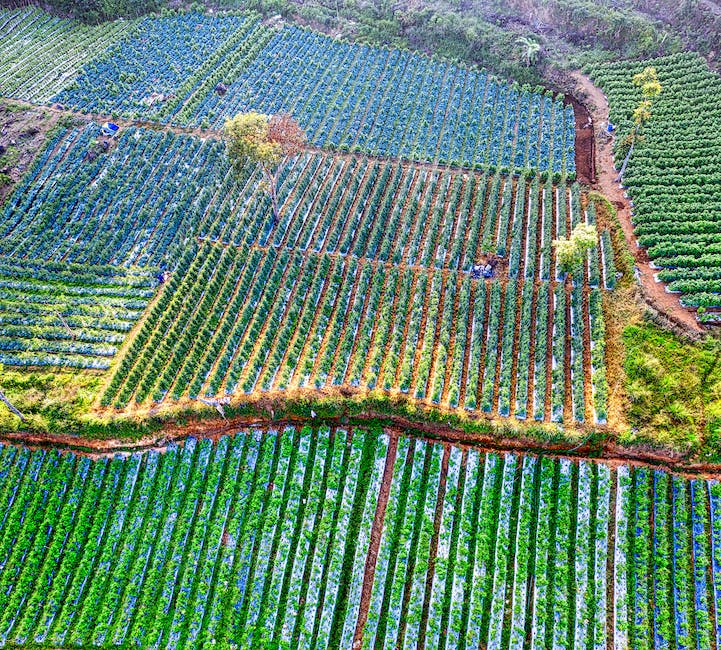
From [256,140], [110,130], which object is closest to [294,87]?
[110,130]

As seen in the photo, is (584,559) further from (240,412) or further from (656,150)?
(656,150)

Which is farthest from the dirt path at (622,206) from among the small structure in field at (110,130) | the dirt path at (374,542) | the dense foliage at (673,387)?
the small structure in field at (110,130)

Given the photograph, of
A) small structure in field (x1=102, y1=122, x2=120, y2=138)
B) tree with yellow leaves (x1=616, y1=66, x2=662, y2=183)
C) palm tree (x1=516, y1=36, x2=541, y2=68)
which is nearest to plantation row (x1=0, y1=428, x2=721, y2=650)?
tree with yellow leaves (x1=616, y1=66, x2=662, y2=183)

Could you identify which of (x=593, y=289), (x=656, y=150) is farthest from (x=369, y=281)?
(x=656, y=150)

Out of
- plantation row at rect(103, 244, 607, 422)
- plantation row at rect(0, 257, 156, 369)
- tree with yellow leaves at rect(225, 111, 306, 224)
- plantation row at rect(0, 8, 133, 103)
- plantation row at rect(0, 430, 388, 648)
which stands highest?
tree with yellow leaves at rect(225, 111, 306, 224)

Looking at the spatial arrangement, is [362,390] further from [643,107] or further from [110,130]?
[110,130]

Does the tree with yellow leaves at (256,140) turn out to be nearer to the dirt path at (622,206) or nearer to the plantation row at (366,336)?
the plantation row at (366,336)

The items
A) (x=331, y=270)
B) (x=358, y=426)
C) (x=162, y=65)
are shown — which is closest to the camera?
(x=358, y=426)

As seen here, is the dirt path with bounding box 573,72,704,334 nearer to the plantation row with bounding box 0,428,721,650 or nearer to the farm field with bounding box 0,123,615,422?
the farm field with bounding box 0,123,615,422
